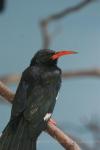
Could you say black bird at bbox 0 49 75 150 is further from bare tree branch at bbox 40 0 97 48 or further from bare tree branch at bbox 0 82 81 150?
bare tree branch at bbox 40 0 97 48

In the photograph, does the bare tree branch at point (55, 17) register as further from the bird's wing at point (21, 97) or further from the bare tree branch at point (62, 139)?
the bare tree branch at point (62, 139)

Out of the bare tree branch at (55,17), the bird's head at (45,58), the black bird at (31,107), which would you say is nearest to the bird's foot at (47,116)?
the black bird at (31,107)

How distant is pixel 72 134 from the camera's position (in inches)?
97.3

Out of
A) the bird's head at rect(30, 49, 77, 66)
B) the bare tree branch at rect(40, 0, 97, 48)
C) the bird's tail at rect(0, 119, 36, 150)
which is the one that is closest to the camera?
the bird's tail at rect(0, 119, 36, 150)

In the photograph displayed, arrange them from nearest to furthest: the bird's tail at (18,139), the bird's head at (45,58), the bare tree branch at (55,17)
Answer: the bird's tail at (18,139), the bird's head at (45,58), the bare tree branch at (55,17)

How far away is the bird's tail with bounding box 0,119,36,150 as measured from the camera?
46.2 inches

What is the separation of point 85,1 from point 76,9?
69mm

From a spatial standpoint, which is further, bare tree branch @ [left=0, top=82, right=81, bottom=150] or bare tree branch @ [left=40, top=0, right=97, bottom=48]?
bare tree branch @ [left=40, top=0, right=97, bottom=48]

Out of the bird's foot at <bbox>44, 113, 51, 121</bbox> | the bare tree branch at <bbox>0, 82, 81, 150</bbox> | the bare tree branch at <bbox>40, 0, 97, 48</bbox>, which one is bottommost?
the bare tree branch at <bbox>0, 82, 81, 150</bbox>

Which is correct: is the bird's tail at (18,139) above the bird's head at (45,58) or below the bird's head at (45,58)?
below

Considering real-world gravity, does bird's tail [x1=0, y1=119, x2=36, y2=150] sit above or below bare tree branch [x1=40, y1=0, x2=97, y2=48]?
below

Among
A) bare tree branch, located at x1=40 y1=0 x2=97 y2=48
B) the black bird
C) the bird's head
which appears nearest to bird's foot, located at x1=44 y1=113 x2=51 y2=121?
the black bird

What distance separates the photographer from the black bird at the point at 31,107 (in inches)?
Answer: 47.1

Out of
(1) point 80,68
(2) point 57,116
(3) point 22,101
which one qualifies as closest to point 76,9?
(1) point 80,68
